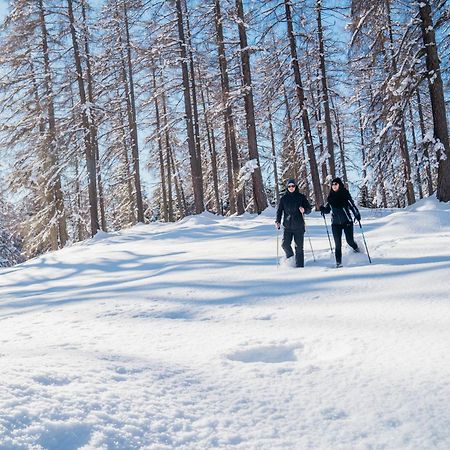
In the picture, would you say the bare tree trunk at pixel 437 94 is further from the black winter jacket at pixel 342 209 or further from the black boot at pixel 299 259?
the black boot at pixel 299 259

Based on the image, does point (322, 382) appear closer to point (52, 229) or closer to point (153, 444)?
point (153, 444)

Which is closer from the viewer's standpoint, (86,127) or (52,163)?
(86,127)

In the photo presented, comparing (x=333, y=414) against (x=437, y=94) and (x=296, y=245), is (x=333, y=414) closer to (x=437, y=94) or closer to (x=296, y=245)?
(x=296, y=245)

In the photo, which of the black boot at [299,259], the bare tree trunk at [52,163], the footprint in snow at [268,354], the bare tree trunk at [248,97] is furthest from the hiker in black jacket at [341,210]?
the bare tree trunk at [52,163]

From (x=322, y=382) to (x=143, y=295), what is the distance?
3895mm

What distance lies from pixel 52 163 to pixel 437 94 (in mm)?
15424

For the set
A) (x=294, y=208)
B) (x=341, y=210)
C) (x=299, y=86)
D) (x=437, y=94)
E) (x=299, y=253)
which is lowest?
(x=299, y=253)

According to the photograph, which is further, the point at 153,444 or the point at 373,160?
the point at 373,160

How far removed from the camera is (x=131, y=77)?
793 inches

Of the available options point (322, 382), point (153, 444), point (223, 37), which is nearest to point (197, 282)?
point (322, 382)

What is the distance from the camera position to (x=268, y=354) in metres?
3.57

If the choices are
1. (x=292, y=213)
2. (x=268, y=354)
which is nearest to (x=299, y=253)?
(x=292, y=213)

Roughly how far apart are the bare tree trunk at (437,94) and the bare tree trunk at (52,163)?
1460cm

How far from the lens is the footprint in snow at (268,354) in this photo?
3475 mm
